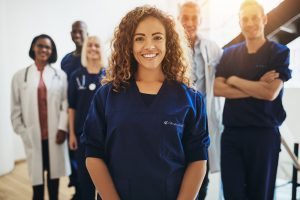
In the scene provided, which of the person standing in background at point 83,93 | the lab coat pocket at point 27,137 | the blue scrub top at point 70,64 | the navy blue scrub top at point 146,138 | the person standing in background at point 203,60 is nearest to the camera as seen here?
the navy blue scrub top at point 146,138

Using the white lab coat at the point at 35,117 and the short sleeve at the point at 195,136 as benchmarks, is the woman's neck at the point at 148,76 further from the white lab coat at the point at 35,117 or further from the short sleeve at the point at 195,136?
the white lab coat at the point at 35,117

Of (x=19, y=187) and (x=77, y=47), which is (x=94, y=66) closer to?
(x=77, y=47)

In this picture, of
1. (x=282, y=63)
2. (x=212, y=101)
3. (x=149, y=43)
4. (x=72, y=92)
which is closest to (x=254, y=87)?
(x=282, y=63)

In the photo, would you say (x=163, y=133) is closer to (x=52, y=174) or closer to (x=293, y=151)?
(x=293, y=151)

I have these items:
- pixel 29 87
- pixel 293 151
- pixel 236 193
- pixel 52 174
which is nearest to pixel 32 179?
pixel 52 174

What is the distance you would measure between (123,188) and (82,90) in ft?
3.92

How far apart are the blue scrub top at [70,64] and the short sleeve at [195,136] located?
1.51 meters

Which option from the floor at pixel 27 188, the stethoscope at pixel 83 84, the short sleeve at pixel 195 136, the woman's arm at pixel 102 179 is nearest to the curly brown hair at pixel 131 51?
the short sleeve at pixel 195 136

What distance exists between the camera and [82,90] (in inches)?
82.8

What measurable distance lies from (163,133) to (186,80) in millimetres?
267

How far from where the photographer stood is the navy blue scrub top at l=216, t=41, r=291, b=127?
5.50 ft

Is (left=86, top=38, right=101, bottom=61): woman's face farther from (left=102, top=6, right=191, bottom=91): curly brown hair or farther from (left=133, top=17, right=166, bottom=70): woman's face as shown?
(left=133, top=17, right=166, bottom=70): woman's face

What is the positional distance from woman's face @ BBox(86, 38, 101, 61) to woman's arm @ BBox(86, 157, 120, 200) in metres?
1.23

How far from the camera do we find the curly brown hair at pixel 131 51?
108 cm
